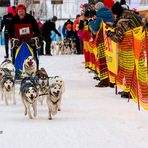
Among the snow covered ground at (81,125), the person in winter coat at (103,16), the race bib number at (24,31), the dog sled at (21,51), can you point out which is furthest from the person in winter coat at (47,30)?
the snow covered ground at (81,125)

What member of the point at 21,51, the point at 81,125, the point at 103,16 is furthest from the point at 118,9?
the point at 81,125

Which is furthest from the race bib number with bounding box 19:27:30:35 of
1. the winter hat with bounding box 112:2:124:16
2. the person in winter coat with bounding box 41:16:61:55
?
the person in winter coat with bounding box 41:16:61:55

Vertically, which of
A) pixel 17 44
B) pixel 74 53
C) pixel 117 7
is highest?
pixel 117 7

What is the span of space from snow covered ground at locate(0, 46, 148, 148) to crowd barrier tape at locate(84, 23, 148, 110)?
0.26 metres

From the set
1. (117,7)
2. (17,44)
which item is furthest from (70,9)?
(117,7)

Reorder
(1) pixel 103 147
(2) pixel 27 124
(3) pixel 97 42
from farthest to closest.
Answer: (3) pixel 97 42 < (2) pixel 27 124 < (1) pixel 103 147

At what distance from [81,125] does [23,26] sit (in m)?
4.84

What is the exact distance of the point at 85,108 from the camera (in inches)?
300

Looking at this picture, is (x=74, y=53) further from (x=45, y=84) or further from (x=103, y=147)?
(x=103, y=147)

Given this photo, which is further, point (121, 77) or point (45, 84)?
point (121, 77)

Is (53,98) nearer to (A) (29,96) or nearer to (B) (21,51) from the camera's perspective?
(A) (29,96)

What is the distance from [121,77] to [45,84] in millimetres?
1542

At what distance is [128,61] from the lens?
811 centimetres

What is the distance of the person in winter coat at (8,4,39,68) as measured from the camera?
34.8 ft
